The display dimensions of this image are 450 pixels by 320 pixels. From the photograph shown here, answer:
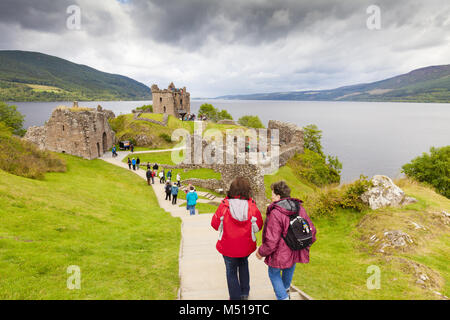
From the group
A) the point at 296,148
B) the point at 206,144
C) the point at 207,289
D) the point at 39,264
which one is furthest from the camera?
the point at 296,148

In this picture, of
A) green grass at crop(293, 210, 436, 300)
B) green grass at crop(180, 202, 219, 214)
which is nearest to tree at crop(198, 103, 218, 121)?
green grass at crop(180, 202, 219, 214)

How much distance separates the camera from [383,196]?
395 inches

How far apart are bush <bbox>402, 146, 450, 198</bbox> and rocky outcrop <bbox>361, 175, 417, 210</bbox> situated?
16.6 meters

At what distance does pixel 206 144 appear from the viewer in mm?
32219

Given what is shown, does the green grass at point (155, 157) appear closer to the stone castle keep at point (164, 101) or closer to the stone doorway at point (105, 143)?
the stone doorway at point (105, 143)

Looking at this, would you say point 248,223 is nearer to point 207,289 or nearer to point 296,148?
point 207,289

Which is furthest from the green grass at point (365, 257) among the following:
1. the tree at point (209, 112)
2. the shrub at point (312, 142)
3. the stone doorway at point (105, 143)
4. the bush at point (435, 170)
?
the tree at point (209, 112)

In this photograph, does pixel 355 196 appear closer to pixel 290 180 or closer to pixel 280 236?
pixel 280 236

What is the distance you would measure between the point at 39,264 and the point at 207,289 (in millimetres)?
4552

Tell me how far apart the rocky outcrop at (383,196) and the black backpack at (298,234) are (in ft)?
24.8

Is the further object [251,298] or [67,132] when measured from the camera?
[67,132]

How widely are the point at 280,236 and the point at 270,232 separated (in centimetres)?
23

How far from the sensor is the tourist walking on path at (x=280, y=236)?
4336mm
